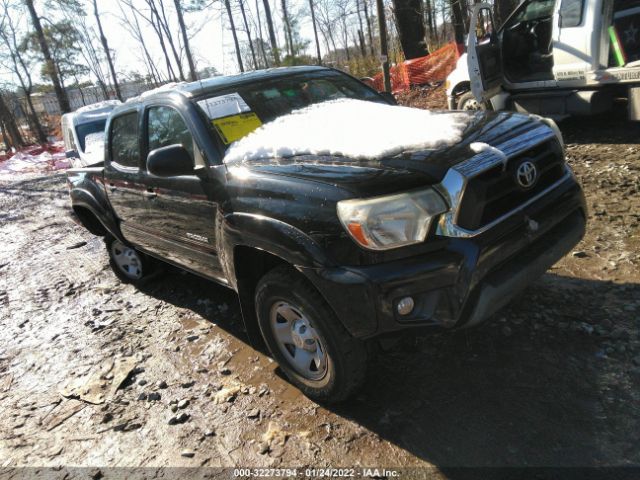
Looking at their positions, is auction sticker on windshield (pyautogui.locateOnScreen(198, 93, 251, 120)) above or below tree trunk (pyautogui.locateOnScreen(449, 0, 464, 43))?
below

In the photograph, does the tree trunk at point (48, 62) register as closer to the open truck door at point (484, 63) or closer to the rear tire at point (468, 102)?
the rear tire at point (468, 102)

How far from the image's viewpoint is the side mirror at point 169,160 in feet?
9.42

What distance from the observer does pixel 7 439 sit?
3.03 meters

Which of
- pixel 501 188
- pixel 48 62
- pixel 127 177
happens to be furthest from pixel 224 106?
pixel 48 62

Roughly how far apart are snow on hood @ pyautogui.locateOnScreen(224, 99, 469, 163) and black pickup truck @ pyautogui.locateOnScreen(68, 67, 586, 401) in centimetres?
1

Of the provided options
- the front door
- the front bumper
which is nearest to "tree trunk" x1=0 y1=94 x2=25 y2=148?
the front door

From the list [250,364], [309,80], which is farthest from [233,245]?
[309,80]

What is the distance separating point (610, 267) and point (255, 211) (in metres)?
2.77

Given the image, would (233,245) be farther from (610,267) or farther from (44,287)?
(44,287)

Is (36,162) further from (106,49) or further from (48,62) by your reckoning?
(106,49)

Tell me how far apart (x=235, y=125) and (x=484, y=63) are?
5475 millimetres

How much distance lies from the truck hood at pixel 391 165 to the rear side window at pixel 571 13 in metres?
4.67

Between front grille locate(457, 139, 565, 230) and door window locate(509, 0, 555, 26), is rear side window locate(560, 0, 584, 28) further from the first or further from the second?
front grille locate(457, 139, 565, 230)

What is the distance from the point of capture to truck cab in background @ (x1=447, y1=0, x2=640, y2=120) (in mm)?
6105
